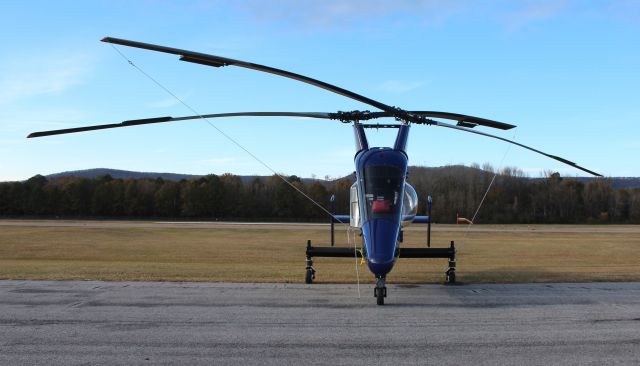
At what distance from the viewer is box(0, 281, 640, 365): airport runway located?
696 centimetres

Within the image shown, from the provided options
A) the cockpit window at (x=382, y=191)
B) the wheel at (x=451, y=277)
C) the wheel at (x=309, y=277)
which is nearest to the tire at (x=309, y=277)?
the wheel at (x=309, y=277)

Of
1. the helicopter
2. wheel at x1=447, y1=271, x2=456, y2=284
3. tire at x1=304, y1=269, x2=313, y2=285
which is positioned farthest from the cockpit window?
wheel at x1=447, y1=271, x2=456, y2=284

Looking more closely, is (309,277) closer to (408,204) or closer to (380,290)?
(408,204)

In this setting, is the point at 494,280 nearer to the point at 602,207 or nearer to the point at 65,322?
the point at 65,322

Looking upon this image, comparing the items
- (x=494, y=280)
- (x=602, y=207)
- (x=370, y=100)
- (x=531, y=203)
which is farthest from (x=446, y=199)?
(x=370, y=100)

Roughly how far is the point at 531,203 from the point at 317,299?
117m

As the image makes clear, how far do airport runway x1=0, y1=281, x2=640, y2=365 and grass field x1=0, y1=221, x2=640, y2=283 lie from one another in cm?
310

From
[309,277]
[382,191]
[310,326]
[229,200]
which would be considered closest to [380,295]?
[382,191]

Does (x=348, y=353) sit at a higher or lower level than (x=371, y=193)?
lower

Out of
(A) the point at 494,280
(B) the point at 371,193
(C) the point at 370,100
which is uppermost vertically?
(C) the point at 370,100

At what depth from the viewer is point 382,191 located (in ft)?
35.4

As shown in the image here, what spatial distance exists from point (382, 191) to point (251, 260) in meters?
20.6

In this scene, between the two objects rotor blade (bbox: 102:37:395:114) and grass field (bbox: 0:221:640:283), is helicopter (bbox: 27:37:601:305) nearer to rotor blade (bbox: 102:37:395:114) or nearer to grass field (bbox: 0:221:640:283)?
rotor blade (bbox: 102:37:395:114)

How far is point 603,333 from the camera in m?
8.25
